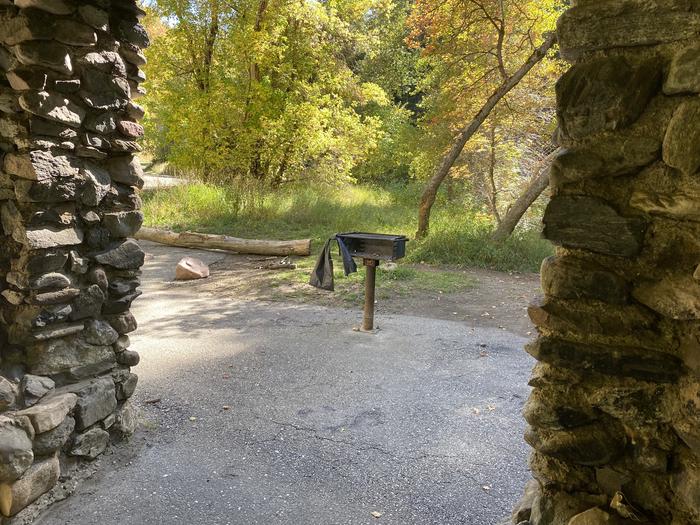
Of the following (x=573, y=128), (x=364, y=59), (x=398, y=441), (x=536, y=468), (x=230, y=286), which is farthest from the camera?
(x=364, y=59)

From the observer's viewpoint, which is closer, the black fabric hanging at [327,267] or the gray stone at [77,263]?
the gray stone at [77,263]

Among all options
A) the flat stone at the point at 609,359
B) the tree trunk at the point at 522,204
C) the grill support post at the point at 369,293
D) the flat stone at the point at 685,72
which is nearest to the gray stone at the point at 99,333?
the flat stone at the point at 609,359

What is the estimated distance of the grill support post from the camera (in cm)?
628

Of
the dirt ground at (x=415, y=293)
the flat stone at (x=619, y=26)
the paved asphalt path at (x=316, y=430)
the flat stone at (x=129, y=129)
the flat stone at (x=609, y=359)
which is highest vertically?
the flat stone at (x=619, y=26)

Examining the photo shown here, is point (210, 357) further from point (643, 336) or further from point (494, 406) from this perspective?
point (643, 336)

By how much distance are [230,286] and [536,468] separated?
723 centimetres

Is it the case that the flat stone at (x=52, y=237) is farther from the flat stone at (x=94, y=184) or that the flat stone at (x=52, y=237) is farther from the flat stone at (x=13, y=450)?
the flat stone at (x=13, y=450)

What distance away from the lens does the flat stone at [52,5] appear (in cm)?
283

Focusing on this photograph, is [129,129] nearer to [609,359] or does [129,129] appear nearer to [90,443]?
[90,443]

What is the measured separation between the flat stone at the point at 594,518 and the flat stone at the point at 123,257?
3.06 meters

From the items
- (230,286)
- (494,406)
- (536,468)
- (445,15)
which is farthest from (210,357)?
(445,15)

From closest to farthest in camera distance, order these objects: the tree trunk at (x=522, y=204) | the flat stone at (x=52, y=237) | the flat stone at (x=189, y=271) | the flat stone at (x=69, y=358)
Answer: the flat stone at (x=52, y=237) < the flat stone at (x=69, y=358) < the flat stone at (x=189, y=271) < the tree trunk at (x=522, y=204)

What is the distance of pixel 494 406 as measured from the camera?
4.38m

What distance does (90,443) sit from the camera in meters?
3.36
